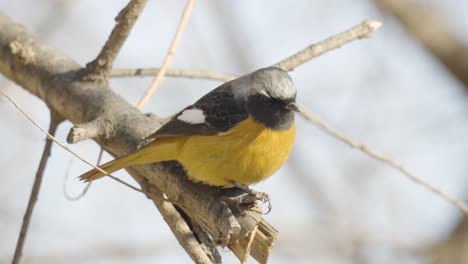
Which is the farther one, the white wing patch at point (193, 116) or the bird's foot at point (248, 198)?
the white wing patch at point (193, 116)

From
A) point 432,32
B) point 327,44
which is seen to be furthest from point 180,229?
point 432,32

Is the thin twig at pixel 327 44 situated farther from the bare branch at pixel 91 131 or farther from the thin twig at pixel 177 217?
the bare branch at pixel 91 131

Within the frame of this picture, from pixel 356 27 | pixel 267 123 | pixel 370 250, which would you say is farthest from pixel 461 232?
pixel 267 123

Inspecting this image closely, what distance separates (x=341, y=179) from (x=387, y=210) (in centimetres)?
64

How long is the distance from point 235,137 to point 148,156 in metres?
0.50

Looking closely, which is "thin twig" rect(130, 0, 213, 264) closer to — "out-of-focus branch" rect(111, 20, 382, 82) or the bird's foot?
"out-of-focus branch" rect(111, 20, 382, 82)

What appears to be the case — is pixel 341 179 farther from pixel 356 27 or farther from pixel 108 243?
pixel 356 27

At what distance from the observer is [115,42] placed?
3.69 m

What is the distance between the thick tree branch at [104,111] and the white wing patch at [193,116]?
0.55 ft

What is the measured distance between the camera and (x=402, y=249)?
6977mm

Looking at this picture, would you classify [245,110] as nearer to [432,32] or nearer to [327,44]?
[327,44]

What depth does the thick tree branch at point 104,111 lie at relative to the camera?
3162 millimetres

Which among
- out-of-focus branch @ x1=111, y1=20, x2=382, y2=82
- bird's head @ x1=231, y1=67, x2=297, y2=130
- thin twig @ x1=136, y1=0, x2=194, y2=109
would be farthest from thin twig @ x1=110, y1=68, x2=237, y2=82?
bird's head @ x1=231, y1=67, x2=297, y2=130

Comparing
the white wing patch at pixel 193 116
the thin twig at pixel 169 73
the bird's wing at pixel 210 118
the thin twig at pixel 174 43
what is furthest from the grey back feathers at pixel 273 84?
the thin twig at pixel 174 43
